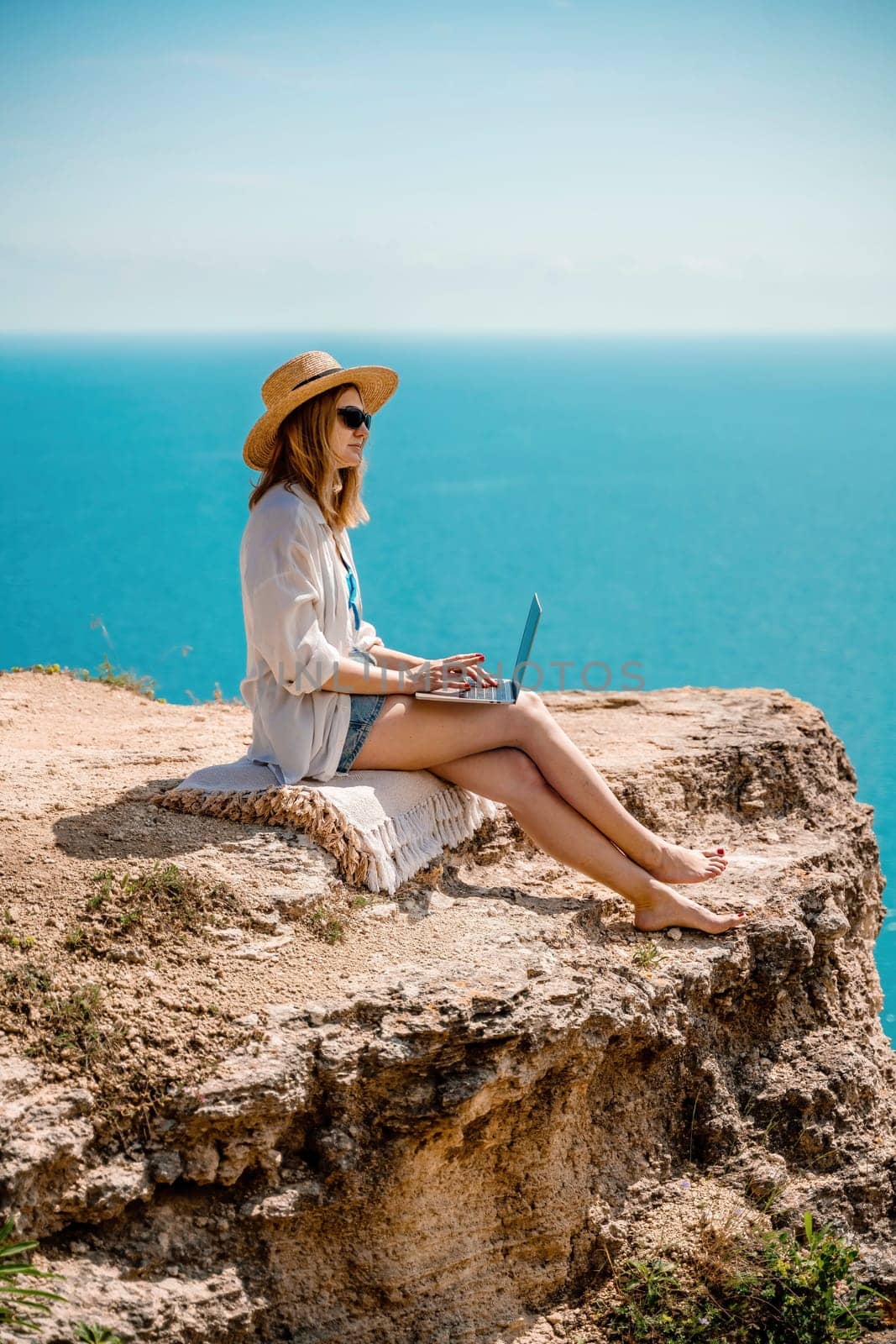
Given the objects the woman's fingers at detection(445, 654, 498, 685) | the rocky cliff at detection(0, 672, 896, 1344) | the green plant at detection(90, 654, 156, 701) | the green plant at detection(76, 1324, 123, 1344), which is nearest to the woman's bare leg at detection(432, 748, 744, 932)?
the rocky cliff at detection(0, 672, 896, 1344)

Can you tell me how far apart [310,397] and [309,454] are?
0.21 m

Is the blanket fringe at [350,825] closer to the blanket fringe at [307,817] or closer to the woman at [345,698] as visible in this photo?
the blanket fringe at [307,817]

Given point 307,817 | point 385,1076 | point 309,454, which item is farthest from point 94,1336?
point 309,454

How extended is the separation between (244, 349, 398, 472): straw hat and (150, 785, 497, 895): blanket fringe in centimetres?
125

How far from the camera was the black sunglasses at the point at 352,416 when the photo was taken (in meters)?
4.63

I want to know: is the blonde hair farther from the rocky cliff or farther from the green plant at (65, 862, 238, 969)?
the green plant at (65, 862, 238, 969)

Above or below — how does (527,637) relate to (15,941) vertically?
above

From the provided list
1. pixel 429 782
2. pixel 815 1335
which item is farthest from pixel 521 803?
pixel 815 1335

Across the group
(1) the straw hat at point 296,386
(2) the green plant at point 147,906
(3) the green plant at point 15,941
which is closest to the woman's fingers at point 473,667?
(1) the straw hat at point 296,386

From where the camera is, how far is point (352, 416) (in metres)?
4.64

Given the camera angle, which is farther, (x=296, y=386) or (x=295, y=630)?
(x=296, y=386)

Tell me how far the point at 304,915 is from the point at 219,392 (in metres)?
51.5

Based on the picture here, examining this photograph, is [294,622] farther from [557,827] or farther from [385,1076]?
[385,1076]

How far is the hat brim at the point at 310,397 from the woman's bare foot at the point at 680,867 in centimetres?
207
